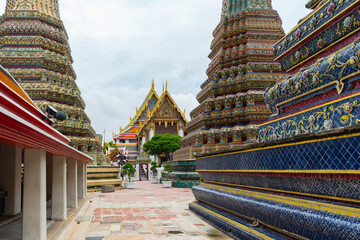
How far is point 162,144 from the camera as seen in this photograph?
134ft

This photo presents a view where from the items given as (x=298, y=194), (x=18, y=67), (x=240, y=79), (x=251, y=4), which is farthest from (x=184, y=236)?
(x=18, y=67)

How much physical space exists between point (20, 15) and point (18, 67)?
3.67 metres

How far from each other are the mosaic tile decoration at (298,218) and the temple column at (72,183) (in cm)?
449

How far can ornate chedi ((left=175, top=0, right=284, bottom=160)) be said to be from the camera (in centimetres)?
1432

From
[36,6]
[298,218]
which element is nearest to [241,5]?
[36,6]

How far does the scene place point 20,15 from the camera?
19250 millimetres

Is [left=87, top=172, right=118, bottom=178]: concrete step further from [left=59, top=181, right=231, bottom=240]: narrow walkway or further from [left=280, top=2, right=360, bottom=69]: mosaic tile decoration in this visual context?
[left=280, top=2, right=360, bottom=69]: mosaic tile decoration

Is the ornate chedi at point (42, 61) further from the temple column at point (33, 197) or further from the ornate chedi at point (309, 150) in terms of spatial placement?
the ornate chedi at point (309, 150)

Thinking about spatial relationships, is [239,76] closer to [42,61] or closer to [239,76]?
[239,76]

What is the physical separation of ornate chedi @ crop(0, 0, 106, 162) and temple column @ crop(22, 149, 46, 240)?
1406 cm

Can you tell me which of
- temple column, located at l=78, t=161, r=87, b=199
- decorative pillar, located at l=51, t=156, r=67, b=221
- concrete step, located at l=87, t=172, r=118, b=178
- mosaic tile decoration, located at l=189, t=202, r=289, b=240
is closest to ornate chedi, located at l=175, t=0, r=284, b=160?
concrete step, located at l=87, t=172, r=118, b=178

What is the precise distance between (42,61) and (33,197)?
15864 millimetres

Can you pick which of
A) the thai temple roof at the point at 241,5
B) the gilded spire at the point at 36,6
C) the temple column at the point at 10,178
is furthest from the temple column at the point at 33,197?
the gilded spire at the point at 36,6

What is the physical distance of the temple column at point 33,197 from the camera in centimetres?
393
